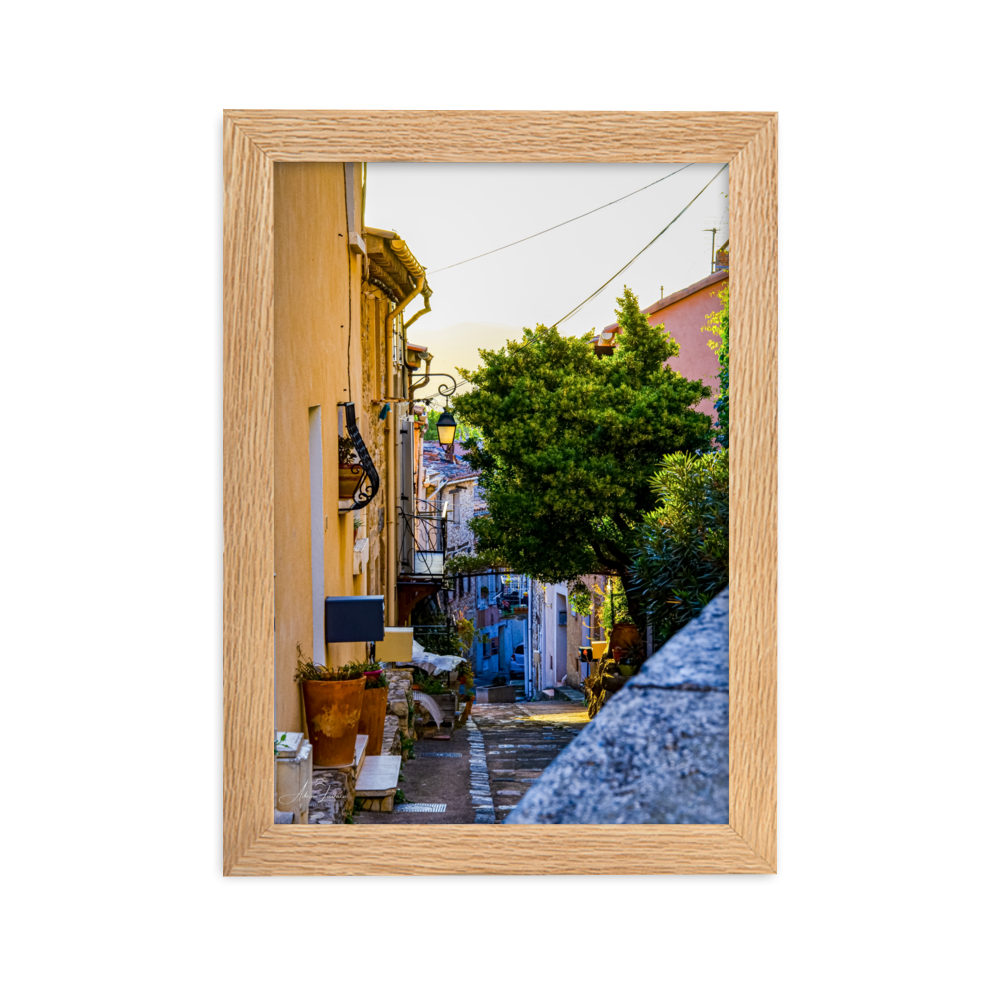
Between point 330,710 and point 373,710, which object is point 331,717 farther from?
point 373,710

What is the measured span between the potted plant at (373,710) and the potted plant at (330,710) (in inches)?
36.8

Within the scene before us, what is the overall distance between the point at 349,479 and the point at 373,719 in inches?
58.0

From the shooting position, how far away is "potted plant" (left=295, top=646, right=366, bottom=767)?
175 inches

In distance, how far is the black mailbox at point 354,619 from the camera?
4.84m

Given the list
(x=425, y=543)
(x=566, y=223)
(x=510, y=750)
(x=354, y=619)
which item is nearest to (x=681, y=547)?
(x=510, y=750)

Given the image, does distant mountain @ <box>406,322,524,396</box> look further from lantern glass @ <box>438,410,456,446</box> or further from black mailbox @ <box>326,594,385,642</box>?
lantern glass @ <box>438,410,456,446</box>

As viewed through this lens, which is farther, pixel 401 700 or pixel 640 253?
pixel 401 700

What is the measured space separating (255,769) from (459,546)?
263 inches

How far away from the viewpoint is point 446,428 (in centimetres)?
809

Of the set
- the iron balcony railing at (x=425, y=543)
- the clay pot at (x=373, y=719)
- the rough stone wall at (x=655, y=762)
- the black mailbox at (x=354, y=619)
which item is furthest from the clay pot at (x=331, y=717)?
the iron balcony railing at (x=425, y=543)

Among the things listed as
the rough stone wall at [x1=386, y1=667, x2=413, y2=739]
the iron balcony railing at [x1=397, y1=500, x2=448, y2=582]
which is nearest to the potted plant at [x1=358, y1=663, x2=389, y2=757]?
the rough stone wall at [x1=386, y1=667, x2=413, y2=739]

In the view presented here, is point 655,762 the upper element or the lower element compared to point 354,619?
lower

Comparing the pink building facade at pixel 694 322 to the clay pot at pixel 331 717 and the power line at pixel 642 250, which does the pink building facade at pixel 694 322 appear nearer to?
the power line at pixel 642 250
